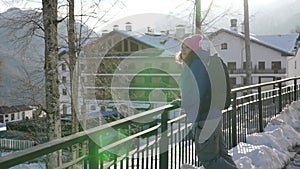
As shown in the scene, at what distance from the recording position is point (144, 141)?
127 inches

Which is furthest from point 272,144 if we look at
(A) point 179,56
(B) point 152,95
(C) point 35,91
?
(B) point 152,95

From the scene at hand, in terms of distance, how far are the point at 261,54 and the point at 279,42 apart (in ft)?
6.51

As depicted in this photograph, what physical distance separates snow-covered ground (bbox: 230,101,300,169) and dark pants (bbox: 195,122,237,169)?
0.99m

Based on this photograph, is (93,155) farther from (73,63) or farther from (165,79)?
(165,79)

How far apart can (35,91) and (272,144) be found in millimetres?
10574

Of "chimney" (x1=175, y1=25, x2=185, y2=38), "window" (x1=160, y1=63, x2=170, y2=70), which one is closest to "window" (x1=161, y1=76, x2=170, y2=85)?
"window" (x1=160, y1=63, x2=170, y2=70)

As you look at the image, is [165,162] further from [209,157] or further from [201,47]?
[201,47]

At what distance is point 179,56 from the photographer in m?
3.18

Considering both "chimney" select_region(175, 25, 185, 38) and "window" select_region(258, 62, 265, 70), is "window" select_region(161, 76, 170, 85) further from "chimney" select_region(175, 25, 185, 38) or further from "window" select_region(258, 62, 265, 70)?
"window" select_region(258, 62, 265, 70)

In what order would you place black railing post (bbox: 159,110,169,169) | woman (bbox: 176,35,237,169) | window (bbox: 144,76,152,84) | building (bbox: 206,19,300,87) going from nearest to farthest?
woman (bbox: 176,35,237,169), black railing post (bbox: 159,110,169,169), building (bbox: 206,19,300,87), window (bbox: 144,76,152,84)

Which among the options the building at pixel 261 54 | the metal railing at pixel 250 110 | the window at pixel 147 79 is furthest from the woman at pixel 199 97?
the window at pixel 147 79

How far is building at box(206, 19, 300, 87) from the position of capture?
29859mm

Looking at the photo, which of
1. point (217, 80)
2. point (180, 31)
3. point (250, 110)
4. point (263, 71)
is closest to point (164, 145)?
point (217, 80)

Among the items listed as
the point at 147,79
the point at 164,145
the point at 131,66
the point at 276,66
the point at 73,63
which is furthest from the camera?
the point at 131,66
